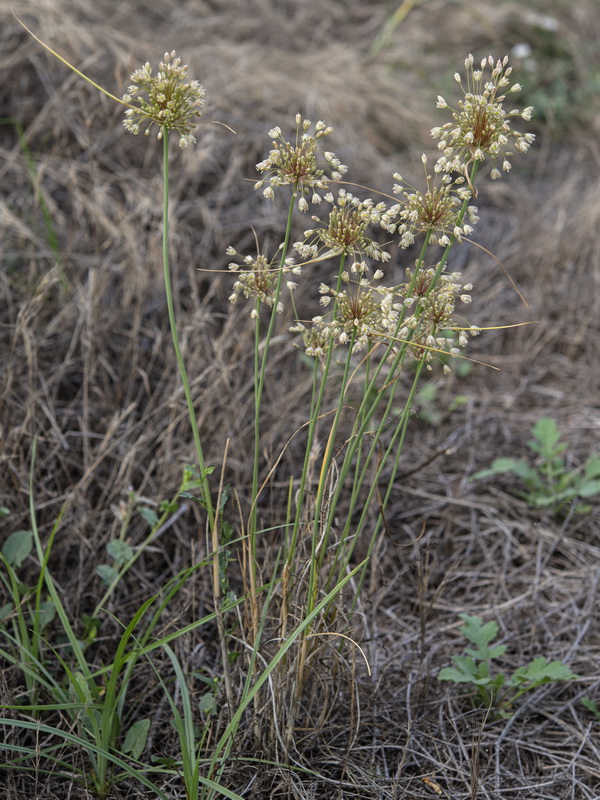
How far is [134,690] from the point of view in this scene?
1779 mm

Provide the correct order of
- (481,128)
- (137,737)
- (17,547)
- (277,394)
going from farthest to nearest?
(277,394) → (17,547) → (137,737) → (481,128)

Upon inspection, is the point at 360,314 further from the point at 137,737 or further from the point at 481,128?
the point at 137,737

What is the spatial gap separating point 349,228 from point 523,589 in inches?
55.3

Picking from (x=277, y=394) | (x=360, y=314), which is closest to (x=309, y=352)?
(x=360, y=314)

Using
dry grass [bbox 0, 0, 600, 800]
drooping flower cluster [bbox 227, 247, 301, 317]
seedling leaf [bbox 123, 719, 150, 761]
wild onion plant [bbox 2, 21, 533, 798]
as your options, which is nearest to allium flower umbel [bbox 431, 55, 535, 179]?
wild onion plant [bbox 2, 21, 533, 798]

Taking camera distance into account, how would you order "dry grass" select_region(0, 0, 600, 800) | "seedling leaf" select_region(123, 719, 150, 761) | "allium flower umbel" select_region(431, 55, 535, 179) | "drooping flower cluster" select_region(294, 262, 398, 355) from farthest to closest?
"dry grass" select_region(0, 0, 600, 800) < "seedling leaf" select_region(123, 719, 150, 761) < "drooping flower cluster" select_region(294, 262, 398, 355) < "allium flower umbel" select_region(431, 55, 535, 179)

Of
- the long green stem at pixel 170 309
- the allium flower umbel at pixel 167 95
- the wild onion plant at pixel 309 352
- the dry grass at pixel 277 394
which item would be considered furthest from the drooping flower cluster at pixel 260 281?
the dry grass at pixel 277 394

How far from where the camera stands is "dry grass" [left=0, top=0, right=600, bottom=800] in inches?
65.6

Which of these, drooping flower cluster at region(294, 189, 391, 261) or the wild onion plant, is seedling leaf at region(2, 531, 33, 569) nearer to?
the wild onion plant

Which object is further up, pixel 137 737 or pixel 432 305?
pixel 432 305

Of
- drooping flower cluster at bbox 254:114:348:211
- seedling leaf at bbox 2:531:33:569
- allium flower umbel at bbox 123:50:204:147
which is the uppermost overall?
allium flower umbel at bbox 123:50:204:147

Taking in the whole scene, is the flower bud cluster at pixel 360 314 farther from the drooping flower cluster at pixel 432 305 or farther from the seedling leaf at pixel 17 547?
the seedling leaf at pixel 17 547

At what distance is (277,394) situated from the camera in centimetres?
261

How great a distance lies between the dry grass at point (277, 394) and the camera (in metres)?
1.67
